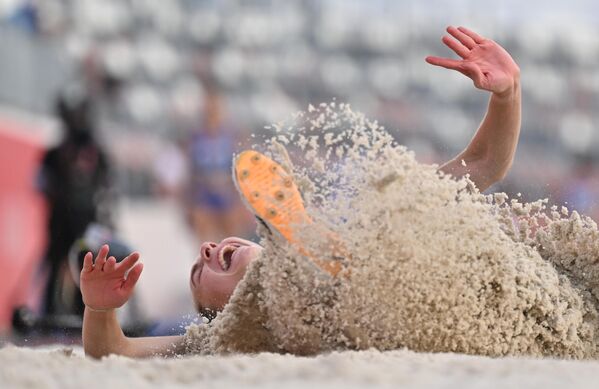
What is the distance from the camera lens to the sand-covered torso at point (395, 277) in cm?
189

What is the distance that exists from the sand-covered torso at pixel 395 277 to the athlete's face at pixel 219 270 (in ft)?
0.43

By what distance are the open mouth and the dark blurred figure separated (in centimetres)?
300

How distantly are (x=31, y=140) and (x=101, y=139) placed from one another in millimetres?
422

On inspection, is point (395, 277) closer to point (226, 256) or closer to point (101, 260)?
point (226, 256)

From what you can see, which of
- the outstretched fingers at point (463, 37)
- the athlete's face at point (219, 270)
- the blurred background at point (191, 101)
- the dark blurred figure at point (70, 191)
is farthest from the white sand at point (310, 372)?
the dark blurred figure at point (70, 191)

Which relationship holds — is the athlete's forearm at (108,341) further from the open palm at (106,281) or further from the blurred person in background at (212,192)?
the blurred person in background at (212,192)

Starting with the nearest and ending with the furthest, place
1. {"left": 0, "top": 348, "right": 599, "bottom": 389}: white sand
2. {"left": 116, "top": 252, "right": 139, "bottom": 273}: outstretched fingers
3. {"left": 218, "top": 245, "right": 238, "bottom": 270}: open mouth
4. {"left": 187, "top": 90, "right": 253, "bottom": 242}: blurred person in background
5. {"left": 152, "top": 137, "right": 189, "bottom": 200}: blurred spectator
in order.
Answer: {"left": 0, "top": 348, "right": 599, "bottom": 389}: white sand → {"left": 116, "top": 252, "right": 139, "bottom": 273}: outstretched fingers → {"left": 218, "top": 245, "right": 238, "bottom": 270}: open mouth → {"left": 187, "top": 90, "right": 253, "bottom": 242}: blurred person in background → {"left": 152, "top": 137, "right": 189, "bottom": 200}: blurred spectator

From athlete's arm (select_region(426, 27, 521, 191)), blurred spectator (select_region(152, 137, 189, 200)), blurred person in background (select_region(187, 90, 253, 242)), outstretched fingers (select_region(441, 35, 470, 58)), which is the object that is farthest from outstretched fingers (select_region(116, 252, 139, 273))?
blurred spectator (select_region(152, 137, 189, 200))

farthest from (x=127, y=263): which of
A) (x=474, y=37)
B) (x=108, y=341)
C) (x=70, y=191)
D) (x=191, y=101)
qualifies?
(x=191, y=101)

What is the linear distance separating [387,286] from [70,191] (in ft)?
12.1

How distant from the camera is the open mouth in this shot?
229cm

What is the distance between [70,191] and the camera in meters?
5.23

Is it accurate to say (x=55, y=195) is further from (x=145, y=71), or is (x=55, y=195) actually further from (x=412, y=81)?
(x=412, y=81)

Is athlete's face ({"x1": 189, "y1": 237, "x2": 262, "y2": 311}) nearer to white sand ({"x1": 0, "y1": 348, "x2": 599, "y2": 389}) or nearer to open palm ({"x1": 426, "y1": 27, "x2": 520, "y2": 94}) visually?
white sand ({"x1": 0, "y1": 348, "x2": 599, "y2": 389})
